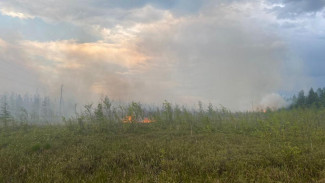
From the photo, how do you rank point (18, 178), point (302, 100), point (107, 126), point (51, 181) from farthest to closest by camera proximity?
point (302, 100) < point (107, 126) < point (18, 178) < point (51, 181)

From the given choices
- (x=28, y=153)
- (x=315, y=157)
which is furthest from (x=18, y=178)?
(x=315, y=157)

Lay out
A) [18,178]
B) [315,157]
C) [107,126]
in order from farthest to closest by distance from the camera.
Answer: [107,126] → [315,157] → [18,178]

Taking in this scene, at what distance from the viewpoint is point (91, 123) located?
3631 centimetres

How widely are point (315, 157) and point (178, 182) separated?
9.56m

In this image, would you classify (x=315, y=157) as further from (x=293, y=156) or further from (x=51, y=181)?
(x=51, y=181)

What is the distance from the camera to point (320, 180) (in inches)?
362

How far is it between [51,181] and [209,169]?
7830 millimetres

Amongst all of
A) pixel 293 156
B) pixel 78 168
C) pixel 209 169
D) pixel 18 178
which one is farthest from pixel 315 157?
pixel 18 178

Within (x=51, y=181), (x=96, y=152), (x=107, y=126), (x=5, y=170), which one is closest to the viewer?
(x=51, y=181)

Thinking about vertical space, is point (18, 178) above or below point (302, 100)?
below

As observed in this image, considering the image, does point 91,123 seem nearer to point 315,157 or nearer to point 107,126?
point 107,126

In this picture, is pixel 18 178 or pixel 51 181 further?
pixel 18 178

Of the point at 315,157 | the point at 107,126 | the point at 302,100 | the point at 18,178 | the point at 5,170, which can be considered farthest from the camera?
the point at 302,100

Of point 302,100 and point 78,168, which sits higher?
point 302,100
